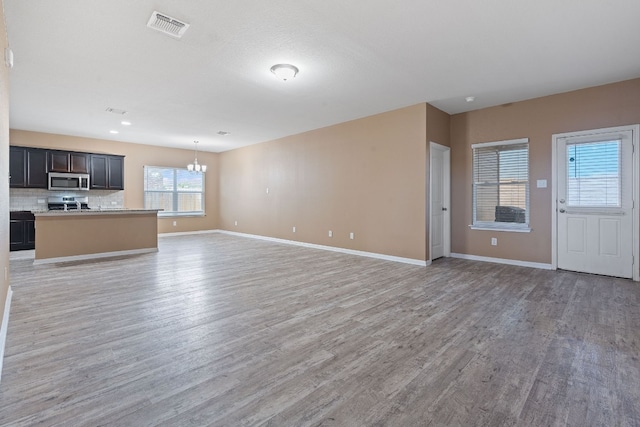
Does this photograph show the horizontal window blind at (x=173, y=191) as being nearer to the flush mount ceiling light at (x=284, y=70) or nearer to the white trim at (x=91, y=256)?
the white trim at (x=91, y=256)

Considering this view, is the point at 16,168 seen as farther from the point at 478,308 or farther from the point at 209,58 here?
the point at 478,308

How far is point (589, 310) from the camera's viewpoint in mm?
3133

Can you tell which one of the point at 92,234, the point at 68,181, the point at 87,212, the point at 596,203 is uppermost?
the point at 68,181

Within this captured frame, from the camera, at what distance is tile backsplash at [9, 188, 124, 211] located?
711cm

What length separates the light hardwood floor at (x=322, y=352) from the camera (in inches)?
64.6

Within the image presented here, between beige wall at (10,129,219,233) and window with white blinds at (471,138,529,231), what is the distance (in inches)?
318

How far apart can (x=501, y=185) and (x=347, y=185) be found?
9.34 ft

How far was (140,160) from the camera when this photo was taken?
8852 mm

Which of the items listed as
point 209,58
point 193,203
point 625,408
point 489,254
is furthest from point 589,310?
point 193,203

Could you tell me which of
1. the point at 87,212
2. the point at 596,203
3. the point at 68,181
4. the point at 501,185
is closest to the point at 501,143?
the point at 501,185

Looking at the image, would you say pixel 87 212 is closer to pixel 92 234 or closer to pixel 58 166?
pixel 92 234

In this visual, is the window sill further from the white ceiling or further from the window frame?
the window frame

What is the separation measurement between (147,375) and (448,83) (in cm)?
474

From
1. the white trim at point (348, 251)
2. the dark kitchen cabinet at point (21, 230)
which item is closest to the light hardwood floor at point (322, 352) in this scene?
the white trim at point (348, 251)
